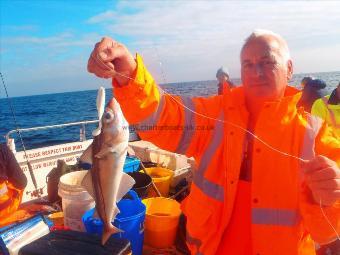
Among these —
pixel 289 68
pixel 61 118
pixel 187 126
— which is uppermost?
pixel 289 68

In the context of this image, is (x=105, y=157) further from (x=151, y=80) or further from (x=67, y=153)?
(x=67, y=153)

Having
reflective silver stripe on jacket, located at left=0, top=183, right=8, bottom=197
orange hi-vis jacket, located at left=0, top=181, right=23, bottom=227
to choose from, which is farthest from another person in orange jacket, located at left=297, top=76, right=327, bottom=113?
reflective silver stripe on jacket, located at left=0, top=183, right=8, bottom=197

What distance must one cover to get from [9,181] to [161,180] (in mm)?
2842

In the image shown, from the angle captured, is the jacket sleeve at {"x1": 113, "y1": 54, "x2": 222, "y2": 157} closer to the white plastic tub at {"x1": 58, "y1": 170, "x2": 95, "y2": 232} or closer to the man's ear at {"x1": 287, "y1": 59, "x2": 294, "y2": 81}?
the man's ear at {"x1": 287, "y1": 59, "x2": 294, "y2": 81}

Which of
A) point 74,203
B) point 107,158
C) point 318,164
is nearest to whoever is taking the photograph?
point 318,164

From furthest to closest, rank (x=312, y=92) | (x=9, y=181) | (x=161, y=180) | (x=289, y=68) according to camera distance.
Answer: (x=312, y=92) → (x=161, y=180) → (x=9, y=181) → (x=289, y=68)

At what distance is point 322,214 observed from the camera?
90.7 inches

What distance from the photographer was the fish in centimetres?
207

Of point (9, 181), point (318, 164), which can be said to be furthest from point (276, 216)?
point (9, 181)

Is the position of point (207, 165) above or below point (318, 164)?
below

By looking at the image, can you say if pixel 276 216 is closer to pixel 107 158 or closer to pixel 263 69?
pixel 263 69

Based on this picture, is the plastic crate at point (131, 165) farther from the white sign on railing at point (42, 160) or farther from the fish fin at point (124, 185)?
the fish fin at point (124, 185)

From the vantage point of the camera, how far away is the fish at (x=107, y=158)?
207 centimetres

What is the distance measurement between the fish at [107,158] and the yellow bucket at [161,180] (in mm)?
4032
